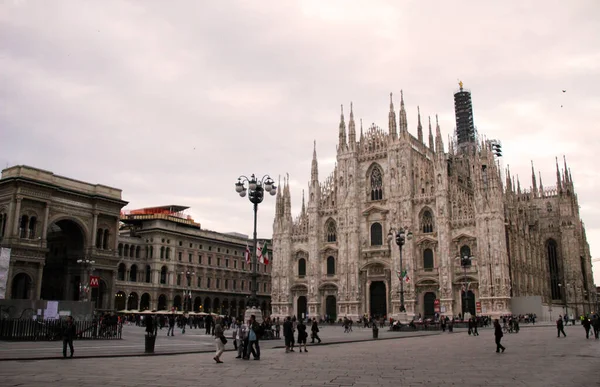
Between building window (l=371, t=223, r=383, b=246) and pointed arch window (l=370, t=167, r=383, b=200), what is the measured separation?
10.3 feet

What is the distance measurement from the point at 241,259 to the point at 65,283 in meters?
32.6

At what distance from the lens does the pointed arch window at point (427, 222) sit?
5538cm

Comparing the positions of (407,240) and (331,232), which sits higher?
(331,232)

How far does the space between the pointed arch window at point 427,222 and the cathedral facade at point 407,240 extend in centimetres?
10

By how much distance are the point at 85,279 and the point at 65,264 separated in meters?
3.83

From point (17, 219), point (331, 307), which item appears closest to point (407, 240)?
Result: point (331, 307)

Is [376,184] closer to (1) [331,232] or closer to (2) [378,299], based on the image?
(1) [331,232]

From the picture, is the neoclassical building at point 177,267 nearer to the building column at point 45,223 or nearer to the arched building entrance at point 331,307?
the arched building entrance at point 331,307

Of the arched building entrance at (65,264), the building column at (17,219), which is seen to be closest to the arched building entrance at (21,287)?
the building column at (17,219)

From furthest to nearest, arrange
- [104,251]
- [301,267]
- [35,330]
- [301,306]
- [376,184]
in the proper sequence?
[301,267]
[301,306]
[376,184]
[104,251]
[35,330]

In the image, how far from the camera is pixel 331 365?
14930 millimetres

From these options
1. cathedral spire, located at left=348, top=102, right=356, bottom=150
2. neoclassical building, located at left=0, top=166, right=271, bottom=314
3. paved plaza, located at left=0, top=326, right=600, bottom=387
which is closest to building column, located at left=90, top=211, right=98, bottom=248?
neoclassical building, located at left=0, top=166, right=271, bottom=314

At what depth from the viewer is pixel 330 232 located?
6203 cm

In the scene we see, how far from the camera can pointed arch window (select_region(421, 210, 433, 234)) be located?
182ft
